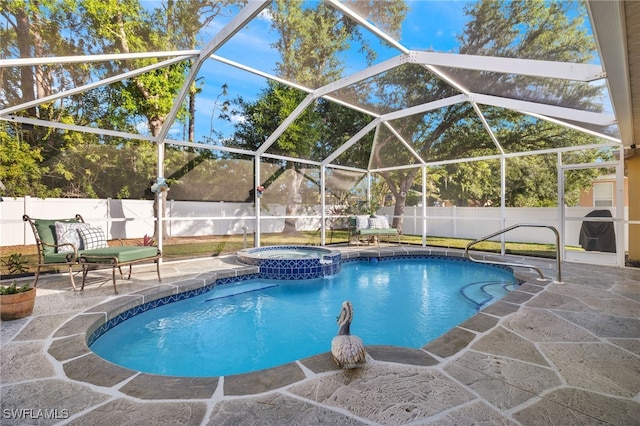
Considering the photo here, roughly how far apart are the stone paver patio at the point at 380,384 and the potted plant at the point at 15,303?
9 cm

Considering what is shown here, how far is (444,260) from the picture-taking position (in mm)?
8242

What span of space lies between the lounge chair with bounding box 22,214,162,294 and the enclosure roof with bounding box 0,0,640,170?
1990 mm

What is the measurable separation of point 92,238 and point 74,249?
583 mm

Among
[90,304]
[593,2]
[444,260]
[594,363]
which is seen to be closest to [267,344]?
[90,304]

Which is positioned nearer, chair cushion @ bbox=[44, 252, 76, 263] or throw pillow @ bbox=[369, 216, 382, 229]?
chair cushion @ bbox=[44, 252, 76, 263]

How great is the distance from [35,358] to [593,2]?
15.9 ft

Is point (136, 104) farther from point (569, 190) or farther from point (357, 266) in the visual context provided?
point (569, 190)

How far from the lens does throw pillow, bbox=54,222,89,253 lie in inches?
170

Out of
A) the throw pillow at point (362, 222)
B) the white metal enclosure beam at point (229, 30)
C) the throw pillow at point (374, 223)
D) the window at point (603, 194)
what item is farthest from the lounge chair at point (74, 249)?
the window at point (603, 194)

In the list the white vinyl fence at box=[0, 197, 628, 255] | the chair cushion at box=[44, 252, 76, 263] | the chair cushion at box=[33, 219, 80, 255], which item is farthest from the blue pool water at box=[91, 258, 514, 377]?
the white vinyl fence at box=[0, 197, 628, 255]

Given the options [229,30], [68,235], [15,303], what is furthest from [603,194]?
[68,235]

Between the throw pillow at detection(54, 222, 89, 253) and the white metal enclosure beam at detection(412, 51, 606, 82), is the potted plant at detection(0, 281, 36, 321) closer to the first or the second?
the throw pillow at detection(54, 222, 89, 253)

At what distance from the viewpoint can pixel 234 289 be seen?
5340mm

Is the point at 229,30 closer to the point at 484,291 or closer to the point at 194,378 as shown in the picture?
the point at 194,378
